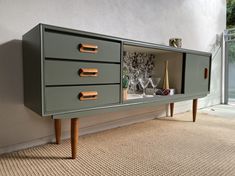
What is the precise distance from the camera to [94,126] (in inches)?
63.9

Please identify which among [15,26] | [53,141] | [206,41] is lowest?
[53,141]

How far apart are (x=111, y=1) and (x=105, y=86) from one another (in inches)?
34.1

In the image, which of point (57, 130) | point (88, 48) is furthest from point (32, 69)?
point (57, 130)

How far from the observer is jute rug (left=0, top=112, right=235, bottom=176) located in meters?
0.97

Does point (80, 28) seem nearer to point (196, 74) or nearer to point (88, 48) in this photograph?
point (88, 48)

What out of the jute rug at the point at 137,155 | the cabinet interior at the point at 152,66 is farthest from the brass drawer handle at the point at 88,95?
the cabinet interior at the point at 152,66

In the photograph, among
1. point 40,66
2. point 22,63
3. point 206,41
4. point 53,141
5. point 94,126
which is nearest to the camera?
point 40,66

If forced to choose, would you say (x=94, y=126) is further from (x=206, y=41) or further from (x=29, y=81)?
(x=206, y=41)

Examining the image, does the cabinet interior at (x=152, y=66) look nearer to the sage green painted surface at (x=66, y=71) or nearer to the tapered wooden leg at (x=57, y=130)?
the sage green painted surface at (x=66, y=71)

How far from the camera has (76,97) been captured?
3.50 ft

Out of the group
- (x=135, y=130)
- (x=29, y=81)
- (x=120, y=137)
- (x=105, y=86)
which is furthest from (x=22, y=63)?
(x=135, y=130)

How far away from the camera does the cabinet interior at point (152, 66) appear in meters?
1.80

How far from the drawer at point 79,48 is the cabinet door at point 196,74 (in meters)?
0.84

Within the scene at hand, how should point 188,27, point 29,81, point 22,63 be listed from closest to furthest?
point 29,81 → point 22,63 → point 188,27
